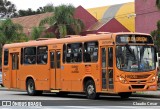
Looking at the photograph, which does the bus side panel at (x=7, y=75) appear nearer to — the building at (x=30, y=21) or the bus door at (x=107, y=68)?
the bus door at (x=107, y=68)

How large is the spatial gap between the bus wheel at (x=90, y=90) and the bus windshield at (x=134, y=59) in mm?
1965

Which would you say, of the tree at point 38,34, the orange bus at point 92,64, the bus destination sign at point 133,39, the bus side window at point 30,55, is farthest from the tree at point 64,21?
the bus destination sign at point 133,39

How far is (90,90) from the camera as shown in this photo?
2297cm

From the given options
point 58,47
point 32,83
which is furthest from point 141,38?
point 32,83

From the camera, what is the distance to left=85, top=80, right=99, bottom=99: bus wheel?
22.7 metres

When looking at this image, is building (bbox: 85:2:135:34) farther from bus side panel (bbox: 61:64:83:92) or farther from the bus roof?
bus side panel (bbox: 61:64:83:92)

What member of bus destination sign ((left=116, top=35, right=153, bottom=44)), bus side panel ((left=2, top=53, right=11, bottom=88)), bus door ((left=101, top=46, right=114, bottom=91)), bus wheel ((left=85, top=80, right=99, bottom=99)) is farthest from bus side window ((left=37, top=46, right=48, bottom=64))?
bus destination sign ((left=116, top=35, right=153, bottom=44))

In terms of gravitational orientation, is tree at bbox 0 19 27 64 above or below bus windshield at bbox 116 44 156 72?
above

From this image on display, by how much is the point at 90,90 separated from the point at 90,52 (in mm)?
1783

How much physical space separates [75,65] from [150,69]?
391cm

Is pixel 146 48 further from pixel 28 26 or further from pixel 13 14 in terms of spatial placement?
pixel 13 14

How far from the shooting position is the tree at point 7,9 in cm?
10544

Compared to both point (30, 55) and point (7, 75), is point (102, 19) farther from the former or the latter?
point (30, 55)

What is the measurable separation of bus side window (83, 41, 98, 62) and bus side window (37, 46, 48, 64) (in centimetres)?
358
